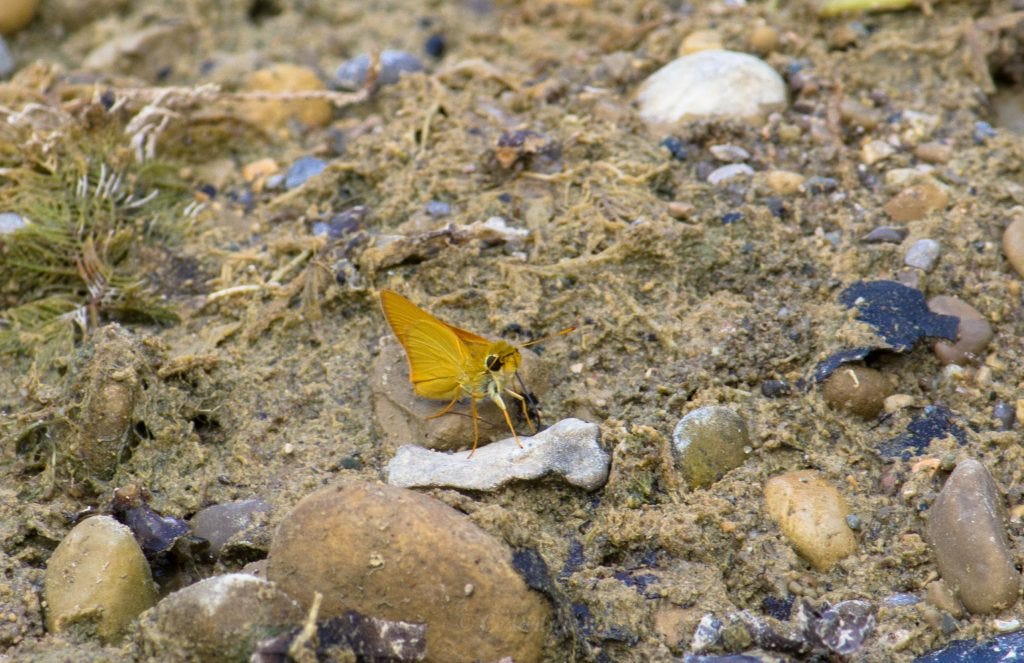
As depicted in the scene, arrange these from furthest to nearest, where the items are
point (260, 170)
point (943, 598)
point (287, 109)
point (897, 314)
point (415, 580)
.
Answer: point (287, 109), point (260, 170), point (897, 314), point (943, 598), point (415, 580)

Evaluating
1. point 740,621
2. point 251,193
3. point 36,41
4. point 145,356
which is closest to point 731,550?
point 740,621

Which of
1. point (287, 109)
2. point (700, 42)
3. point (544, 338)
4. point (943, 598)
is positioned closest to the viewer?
point (943, 598)

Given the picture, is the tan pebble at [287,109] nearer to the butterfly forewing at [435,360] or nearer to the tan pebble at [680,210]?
the tan pebble at [680,210]

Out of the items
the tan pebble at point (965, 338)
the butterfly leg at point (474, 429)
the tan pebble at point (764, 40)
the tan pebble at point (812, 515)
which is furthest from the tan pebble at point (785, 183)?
the butterfly leg at point (474, 429)

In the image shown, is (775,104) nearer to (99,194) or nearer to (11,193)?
(99,194)

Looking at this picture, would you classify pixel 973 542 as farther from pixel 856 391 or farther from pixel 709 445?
pixel 709 445

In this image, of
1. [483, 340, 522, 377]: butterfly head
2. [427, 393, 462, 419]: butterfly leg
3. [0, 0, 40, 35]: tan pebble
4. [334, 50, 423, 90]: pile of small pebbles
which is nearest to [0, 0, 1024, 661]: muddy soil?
[334, 50, 423, 90]: pile of small pebbles

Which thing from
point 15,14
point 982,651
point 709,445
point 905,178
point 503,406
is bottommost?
point 982,651

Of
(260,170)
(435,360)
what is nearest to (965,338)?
(435,360)
